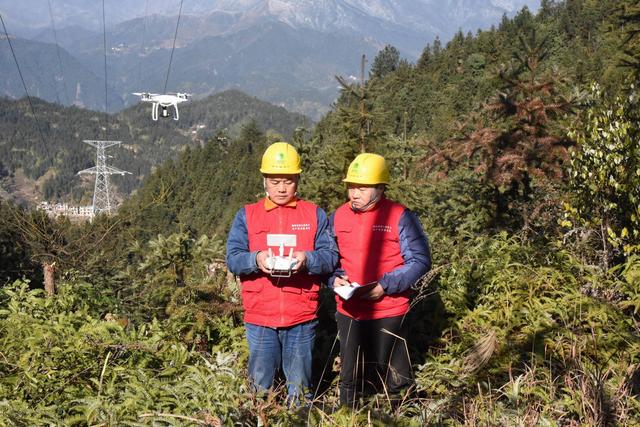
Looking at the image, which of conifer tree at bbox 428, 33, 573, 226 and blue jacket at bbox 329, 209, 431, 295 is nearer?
blue jacket at bbox 329, 209, 431, 295

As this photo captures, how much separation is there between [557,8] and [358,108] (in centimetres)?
10143

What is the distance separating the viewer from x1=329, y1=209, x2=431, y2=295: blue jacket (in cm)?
335

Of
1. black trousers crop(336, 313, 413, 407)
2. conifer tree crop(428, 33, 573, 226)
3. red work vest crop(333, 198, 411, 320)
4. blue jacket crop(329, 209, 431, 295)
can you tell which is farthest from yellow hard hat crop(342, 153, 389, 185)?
conifer tree crop(428, 33, 573, 226)

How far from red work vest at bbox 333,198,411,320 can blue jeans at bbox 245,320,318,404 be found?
338 millimetres

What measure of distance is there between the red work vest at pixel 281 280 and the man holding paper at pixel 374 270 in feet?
0.68

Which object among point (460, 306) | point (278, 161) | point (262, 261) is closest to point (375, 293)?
point (262, 261)

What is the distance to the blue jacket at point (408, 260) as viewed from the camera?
11.0ft

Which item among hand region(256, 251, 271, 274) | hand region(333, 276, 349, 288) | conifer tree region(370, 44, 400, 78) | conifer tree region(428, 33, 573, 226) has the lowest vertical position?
hand region(333, 276, 349, 288)

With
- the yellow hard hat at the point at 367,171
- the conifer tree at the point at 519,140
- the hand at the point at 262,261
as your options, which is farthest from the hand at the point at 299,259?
the conifer tree at the point at 519,140

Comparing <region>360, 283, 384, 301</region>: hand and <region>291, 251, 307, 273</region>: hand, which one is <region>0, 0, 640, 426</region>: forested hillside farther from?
<region>291, 251, 307, 273</region>: hand

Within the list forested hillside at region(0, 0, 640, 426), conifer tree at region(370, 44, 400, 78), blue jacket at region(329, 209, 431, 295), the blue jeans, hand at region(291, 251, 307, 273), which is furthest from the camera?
conifer tree at region(370, 44, 400, 78)

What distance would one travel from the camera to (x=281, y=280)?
3.49 metres

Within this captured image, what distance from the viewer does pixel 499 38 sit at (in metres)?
82.7

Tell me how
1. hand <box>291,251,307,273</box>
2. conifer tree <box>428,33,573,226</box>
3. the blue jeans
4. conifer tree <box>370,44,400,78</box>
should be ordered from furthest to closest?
conifer tree <box>370,44,400,78</box>, conifer tree <box>428,33,573,226</box>, the blue jeans, hand <box>291,251,307,273</box>
